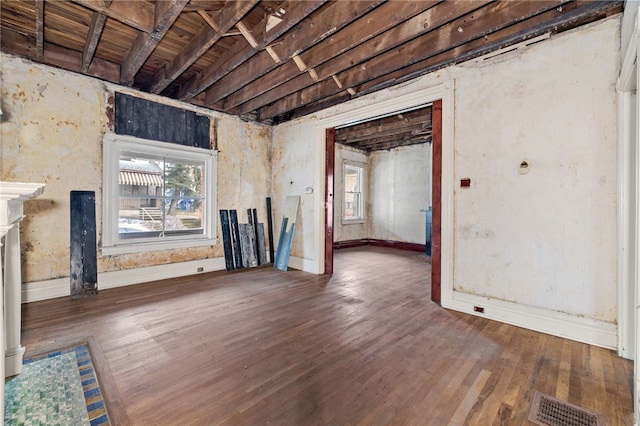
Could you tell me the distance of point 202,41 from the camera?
281 centimetres

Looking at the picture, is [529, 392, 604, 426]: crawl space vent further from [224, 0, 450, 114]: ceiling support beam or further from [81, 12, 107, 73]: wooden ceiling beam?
[81, 12, 107, 73]: wooden ceiling beam

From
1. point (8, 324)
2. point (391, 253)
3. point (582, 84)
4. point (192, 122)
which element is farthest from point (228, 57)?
point (391, 253)

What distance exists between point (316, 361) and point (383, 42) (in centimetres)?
294

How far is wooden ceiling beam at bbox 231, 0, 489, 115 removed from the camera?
226 centimetres

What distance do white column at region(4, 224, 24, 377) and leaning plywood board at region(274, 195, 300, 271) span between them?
11.1ft

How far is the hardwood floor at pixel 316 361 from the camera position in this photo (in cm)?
155

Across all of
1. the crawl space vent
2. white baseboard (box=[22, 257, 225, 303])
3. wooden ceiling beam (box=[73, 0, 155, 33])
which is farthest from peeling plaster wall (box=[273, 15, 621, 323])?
white baseboard (box=[22, 257, 225, 303])

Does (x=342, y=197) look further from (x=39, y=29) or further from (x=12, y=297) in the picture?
(x=12, y=297)

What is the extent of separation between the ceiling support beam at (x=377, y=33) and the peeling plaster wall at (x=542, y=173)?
873mm

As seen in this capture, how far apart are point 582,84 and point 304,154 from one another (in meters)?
3.58

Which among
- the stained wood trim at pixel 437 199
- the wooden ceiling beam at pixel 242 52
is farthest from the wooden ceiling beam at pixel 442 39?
the wooden ceiling beam at pixel 242 52

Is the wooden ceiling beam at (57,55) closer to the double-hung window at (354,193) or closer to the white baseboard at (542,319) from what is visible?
the white baseboard at (542,319)

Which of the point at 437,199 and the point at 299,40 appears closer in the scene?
the point at 299,40

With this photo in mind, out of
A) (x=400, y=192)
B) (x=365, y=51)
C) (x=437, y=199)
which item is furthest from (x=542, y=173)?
(x=400, y=192)
